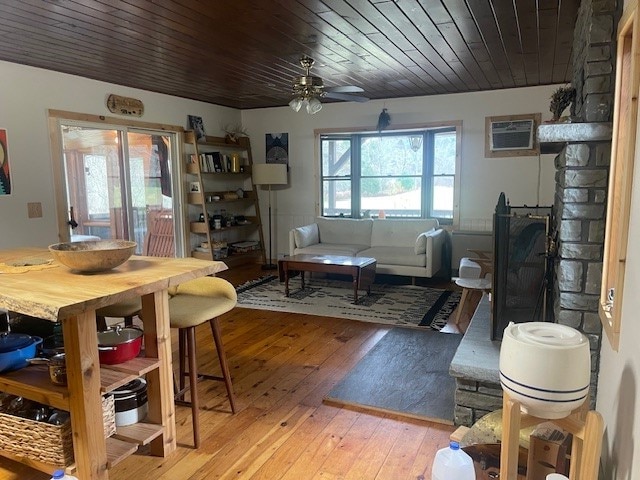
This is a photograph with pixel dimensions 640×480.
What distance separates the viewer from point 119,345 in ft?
6.42

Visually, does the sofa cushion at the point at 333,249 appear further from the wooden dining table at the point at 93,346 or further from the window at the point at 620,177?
the window at the point at 620,177

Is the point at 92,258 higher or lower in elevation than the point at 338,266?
higher

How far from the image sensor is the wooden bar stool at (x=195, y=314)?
222cm

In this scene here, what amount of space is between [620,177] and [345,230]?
15.2ft

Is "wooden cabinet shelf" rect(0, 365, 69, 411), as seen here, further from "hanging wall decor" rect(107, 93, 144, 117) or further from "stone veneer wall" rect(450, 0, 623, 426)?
"hanging wall decor" rect(107, 93, 144, 117)

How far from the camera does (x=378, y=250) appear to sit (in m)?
5.74

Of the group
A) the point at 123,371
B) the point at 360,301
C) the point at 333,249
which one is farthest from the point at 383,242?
the point at 123,371

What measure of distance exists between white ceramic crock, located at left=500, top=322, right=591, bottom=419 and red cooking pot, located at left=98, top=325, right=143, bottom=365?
5.00 ft

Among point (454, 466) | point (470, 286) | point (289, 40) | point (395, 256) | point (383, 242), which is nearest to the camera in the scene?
point (454, 466)

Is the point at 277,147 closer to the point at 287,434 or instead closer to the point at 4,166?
the point at 4,166

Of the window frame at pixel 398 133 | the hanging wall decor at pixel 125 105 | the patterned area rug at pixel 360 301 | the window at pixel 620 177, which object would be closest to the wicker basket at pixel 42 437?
the window at pixel 620 177

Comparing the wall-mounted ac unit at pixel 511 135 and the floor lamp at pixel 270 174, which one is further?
the floor lamp at pixel 270 174

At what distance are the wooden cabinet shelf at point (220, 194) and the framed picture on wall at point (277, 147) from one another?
0.32 meters

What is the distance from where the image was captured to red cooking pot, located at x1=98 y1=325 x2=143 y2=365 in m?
1.94
